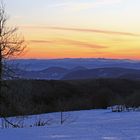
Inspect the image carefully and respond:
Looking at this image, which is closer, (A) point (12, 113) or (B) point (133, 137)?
(B) point (133, 137)

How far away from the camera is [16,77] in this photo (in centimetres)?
2250

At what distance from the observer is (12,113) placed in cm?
2692

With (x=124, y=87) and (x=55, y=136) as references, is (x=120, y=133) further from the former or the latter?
(x=124, y=87)

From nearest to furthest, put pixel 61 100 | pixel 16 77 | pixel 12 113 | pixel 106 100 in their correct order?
1. pixel 16 77
2. pixel 12 113
3. pixel 106 100
4. pixel 61 100

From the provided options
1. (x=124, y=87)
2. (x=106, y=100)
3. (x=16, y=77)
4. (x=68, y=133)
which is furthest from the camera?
(x=124, y=87)

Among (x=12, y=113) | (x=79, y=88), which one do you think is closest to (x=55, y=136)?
(x=12, y=113)

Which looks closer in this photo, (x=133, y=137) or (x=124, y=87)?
(x=133, y=137)

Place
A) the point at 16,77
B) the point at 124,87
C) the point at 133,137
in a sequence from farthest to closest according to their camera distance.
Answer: the point at 124,87, the point at 16,77, the point at 133,137

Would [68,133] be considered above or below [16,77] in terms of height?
below

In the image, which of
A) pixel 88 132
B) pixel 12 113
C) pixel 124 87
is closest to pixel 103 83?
pixel 124 87

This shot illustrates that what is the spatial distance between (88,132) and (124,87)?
92.8m

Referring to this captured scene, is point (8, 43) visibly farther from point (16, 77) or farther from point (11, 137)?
point (11, 137)

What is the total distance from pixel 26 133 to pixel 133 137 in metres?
2.69

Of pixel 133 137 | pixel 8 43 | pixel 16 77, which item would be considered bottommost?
pixel 133 137
